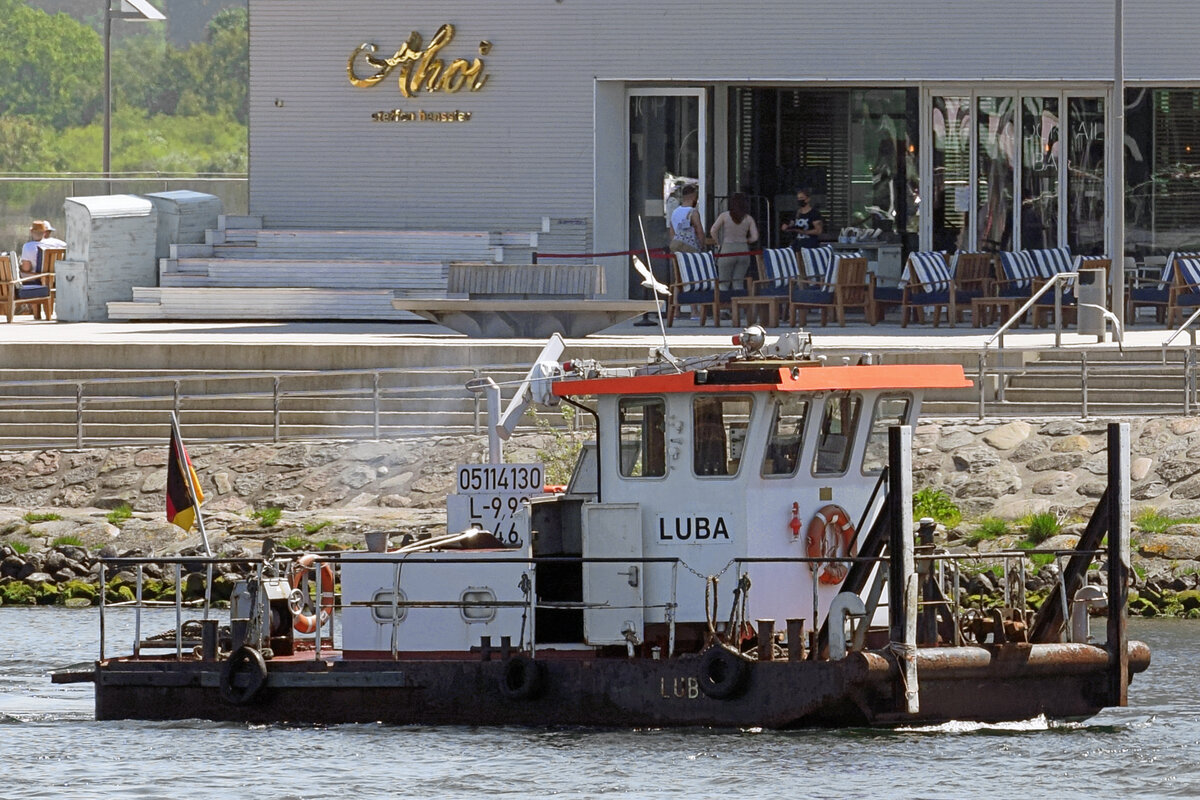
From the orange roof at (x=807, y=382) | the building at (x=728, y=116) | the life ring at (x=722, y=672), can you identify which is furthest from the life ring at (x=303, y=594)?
the building at (x=728, y=116)

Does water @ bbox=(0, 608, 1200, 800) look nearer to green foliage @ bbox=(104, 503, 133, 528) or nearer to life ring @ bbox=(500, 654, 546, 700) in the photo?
life ring @ bbox=(500, 654, 546, 700)

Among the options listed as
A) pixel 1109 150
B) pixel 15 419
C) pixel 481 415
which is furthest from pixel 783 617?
pixel 1109 150

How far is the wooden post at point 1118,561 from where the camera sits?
14.8m

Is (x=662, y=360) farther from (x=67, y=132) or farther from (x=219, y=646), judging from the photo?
(x=67, y=132)

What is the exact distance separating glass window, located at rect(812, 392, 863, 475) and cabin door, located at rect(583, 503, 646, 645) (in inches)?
46.4

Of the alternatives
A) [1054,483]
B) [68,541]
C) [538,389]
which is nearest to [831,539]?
[538,389]

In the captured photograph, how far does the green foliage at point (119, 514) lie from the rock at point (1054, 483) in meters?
8.87

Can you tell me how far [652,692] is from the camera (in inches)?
577

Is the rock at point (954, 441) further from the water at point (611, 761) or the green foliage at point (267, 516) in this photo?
the water at point (611, 761)

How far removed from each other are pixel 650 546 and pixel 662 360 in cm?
126

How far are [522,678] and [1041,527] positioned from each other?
27.0 ft

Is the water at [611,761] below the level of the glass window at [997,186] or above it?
below

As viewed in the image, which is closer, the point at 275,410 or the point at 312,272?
the point at 275,410

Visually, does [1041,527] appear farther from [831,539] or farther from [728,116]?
[728,116]
